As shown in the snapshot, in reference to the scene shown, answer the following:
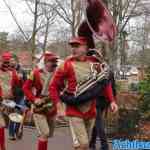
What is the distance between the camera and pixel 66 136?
13031 millimetres

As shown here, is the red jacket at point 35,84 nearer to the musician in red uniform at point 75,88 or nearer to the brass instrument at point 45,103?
the brass instrument at point 45,103

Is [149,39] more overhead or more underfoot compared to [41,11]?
more underfoot

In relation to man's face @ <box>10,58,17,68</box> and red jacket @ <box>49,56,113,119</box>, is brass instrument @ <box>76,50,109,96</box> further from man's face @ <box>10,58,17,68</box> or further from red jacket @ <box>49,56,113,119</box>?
man's face @ <box>10,58,17,68</box>

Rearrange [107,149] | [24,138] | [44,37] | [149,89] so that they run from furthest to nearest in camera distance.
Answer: [44,37] → [149,89] → [24,138] → [107,149]

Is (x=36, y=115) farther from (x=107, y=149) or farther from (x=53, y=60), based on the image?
(x=107, y=149)

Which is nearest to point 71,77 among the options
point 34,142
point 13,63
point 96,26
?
point 96,26

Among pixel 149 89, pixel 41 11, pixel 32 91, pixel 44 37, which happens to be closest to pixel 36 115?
pixel 32 91

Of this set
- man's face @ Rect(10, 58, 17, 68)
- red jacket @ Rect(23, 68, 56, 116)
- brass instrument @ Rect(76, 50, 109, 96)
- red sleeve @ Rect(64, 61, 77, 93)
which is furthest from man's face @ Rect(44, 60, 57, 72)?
man's face @ Rect(10, 58, 17, 68)

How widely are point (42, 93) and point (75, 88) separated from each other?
181 cm

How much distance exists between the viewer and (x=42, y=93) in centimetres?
885

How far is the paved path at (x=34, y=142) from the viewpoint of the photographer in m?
11.2

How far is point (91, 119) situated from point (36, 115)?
5.89 feet

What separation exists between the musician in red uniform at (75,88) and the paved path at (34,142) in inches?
157

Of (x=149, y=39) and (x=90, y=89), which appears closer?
(x=90, y=89)
